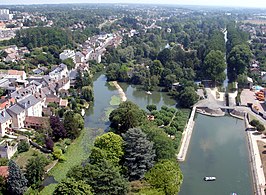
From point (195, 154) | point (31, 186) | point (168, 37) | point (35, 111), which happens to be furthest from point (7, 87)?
point (168, 37)

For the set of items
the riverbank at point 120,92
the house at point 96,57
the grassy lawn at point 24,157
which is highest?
the house at point 96,57

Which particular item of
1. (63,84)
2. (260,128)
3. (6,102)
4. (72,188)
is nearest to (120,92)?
(63,84)

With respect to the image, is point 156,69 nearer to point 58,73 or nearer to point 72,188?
point 58,73

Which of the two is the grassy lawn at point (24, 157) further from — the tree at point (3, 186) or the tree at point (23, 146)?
the tree at point (3, 186)

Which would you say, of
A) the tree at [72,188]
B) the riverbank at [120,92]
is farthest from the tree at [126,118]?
the tree at [72,188]

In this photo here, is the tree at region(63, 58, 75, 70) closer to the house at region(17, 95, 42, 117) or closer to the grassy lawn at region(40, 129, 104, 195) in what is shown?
the house at region(17, 95, 42, 117)

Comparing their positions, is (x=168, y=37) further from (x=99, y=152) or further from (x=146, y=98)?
(x=99, y=152)
